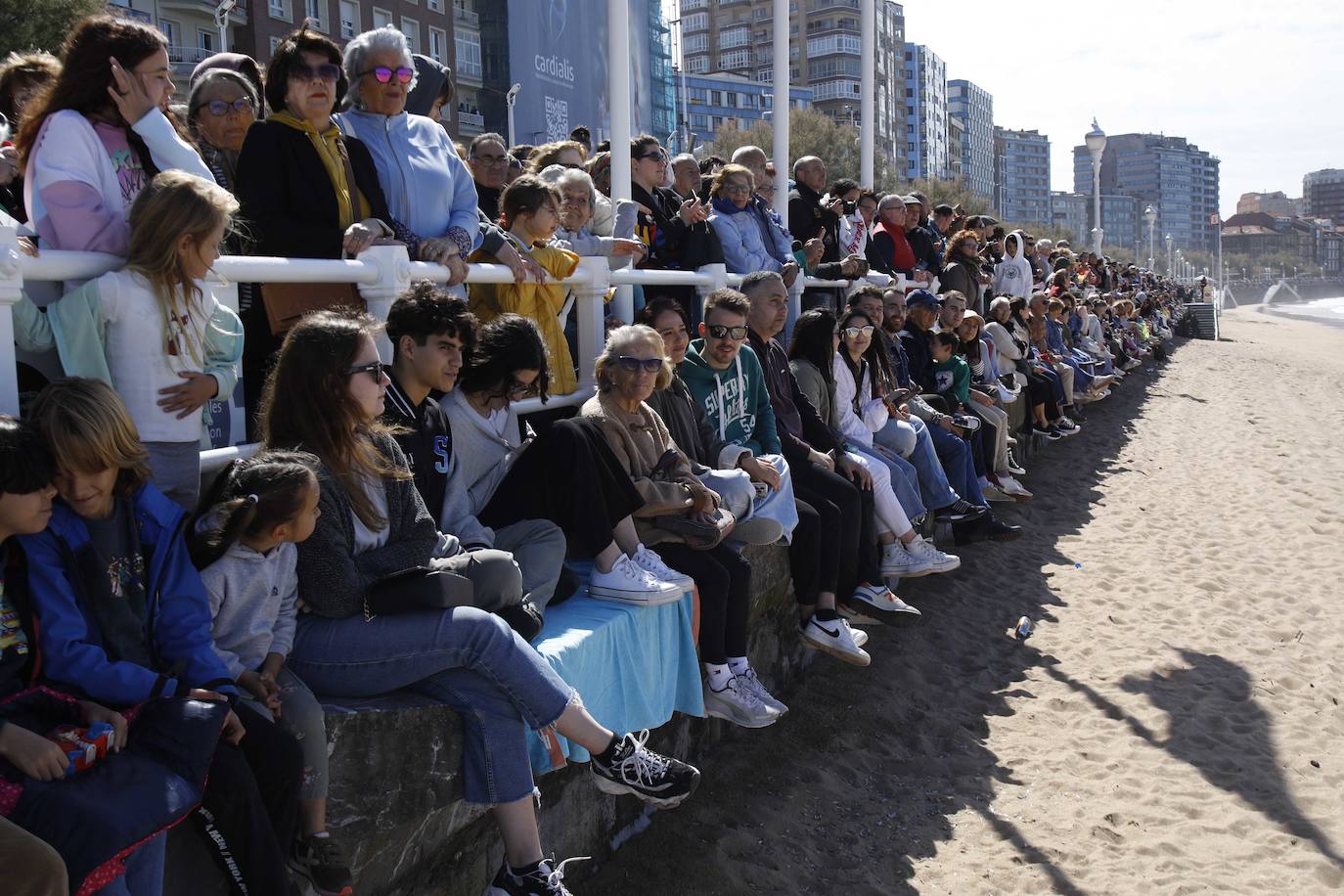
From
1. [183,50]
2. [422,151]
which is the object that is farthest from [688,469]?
[183,50]

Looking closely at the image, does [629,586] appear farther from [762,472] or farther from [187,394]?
[187,394]

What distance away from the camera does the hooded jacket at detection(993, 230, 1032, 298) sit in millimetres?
15000

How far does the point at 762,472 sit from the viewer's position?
5422 millimetres

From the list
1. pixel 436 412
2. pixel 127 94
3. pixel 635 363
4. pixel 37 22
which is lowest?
pixel 436 412

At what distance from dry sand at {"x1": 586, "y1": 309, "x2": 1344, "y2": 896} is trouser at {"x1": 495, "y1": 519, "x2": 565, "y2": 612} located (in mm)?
1077

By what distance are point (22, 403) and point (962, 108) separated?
160485 millimetres

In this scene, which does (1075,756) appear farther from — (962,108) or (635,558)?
(962,108)

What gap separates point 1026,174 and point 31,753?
662 ft

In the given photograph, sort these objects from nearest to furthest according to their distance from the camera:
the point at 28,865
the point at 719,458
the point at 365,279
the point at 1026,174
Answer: the point at 28,865
the point at 365,279
the point at 719,458
the point at 1026,174

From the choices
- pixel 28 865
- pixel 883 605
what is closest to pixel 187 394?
pixel 28 865

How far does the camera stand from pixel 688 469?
16.0 feet

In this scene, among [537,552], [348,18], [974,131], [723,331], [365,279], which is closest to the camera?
[365,279]

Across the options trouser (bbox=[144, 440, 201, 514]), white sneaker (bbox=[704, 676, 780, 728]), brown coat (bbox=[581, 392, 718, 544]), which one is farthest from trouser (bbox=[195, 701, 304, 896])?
white sneaker (bbox=[704, 676, 780, 728])

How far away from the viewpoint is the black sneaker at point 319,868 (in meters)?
2.73
